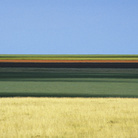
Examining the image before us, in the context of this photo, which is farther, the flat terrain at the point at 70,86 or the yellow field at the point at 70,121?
the flat terrain at the point at 70,86

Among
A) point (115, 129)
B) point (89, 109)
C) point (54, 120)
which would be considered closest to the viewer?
point (115, 129)

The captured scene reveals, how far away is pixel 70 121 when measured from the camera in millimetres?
6809

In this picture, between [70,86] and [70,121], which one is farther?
[70,86]

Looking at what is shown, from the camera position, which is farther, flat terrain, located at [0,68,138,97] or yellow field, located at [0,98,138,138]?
flat terrain, located at [0,68,138,97]

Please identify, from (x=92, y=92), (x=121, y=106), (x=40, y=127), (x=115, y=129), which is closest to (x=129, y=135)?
(x=115, y=129)

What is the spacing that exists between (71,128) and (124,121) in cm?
141

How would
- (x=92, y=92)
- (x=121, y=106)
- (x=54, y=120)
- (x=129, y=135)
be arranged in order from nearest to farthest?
(x=129, y=135), (x=54, y=120), (x=121, y=106), (x=92, y=92)

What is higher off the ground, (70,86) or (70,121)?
(70,121)

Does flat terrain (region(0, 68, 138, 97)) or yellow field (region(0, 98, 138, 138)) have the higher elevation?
yellow field (region(0, 98, 138, 138))

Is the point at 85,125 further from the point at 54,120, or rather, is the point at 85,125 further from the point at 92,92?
the point at 92,92

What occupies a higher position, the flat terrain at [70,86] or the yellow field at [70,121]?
the yellow field at [70,121]

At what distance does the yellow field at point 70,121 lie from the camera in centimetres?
564

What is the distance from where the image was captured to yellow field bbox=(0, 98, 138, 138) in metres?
5.64

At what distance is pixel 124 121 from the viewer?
22.8 feet
